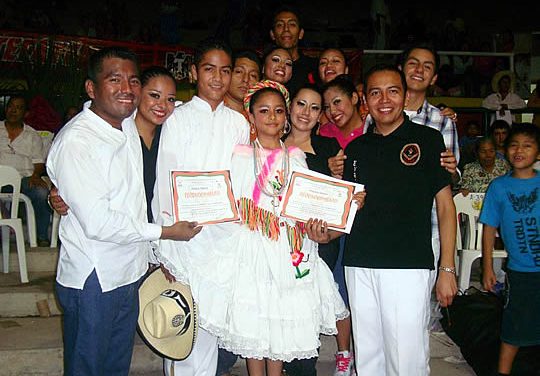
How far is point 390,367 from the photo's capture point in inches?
120

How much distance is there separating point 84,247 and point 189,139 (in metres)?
0.88

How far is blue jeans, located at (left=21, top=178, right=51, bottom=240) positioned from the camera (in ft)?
19.3

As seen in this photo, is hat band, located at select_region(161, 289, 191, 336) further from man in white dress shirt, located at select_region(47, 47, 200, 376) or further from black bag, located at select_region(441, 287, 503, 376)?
black bag, located at select_region(441, 287, 503, 376)

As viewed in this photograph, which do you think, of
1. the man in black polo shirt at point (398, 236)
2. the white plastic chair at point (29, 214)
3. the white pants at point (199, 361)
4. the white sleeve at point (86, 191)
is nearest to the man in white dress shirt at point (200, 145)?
the white pants at point (199, 361)

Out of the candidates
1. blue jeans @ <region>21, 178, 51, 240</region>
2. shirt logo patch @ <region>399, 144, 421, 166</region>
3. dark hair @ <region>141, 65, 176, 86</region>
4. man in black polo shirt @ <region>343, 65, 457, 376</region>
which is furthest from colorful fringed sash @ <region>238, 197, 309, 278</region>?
blue jeans @ <region>21, 178, 51, 240</region>

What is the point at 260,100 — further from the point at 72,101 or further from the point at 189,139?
the point at 72,101

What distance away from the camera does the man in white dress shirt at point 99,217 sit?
103 inches

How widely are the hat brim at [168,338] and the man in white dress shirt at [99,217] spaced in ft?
0.96

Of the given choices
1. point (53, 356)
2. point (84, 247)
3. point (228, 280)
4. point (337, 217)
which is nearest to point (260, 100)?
point (337, 217)

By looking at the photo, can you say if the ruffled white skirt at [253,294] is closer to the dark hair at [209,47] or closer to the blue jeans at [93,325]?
the blue jeans at [93,325]

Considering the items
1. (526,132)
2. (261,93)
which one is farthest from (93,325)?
(526,132)

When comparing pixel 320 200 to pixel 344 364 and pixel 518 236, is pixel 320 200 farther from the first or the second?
pixel 518 236

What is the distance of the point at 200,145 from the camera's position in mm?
3277

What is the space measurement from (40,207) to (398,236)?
13.6ft
